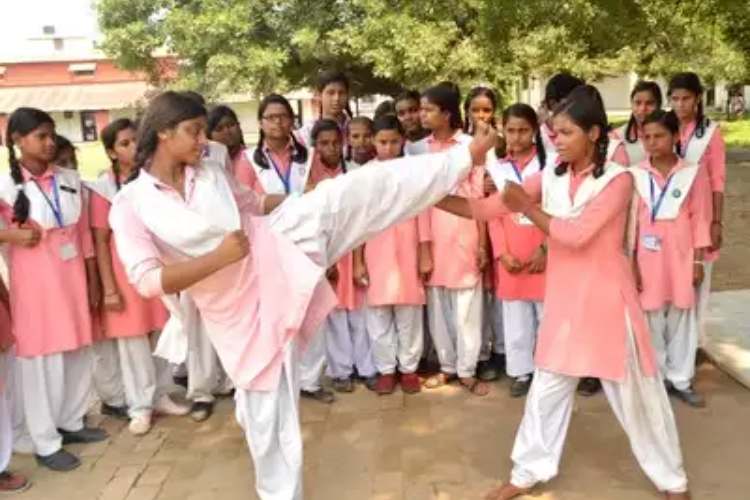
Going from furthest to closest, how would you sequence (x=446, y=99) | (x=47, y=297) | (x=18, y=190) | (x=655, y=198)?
(x=446, y=99), (x=655, y=198), (x=47, y=297), (x=18, y=190)

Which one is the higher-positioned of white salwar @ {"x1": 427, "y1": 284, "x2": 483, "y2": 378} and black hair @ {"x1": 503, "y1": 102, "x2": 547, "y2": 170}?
black hair @ {"x1": 503, "y1": 102, "x2": 547, "y2": 170}

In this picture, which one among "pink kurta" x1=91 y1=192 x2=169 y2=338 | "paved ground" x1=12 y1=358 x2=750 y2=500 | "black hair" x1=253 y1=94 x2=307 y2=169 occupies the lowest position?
"paved ground" x1=12 y1=358 x2=750 y2=500

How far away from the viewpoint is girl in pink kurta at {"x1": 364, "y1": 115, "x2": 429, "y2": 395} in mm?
4523

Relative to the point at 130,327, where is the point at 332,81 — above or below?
above

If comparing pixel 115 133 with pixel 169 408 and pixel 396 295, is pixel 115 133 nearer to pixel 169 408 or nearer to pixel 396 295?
pixel 169 408

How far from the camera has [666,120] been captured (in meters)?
4.03

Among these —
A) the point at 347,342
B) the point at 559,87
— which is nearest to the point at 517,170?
the point at 559,87

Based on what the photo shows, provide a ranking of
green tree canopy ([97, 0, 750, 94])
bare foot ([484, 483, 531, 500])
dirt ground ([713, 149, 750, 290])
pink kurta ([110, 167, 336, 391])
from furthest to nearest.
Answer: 1. green tree canopy ([97, 0, 750, 94])
2. dirt ground ([713, 149, 750, 290])
3. bare foot ([484, 483, 531, 500])
4. pink kurta ([110, 167, 336, 391])

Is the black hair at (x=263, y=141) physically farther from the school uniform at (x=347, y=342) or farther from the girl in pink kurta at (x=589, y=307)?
the girl in pink kurta at (x=589, y=307)

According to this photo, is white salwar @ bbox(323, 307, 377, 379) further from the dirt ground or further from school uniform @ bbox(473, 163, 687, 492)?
the dirt ground

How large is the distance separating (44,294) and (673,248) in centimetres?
312

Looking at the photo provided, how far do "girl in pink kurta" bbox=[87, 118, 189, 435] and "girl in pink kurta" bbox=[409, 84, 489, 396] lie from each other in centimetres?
152

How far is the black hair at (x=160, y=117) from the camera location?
2.80 m

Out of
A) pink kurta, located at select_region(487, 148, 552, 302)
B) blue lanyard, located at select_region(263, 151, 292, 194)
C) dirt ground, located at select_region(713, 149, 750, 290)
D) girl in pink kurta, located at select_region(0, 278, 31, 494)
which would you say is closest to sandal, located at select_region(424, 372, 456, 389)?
pink kurta, located at select_region(487, 148, 552, 302)
